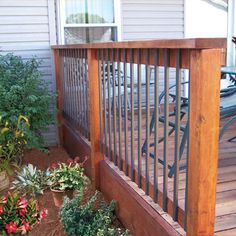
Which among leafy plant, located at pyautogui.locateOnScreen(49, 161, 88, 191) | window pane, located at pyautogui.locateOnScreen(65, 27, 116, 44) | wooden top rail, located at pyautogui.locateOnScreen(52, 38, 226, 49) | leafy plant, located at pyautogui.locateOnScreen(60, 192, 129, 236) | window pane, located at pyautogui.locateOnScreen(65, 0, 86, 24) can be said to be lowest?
leafy plant, located at pyautogui.locateOnScreen(60, 192, 129, 236)

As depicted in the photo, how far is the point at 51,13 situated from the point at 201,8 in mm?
2374

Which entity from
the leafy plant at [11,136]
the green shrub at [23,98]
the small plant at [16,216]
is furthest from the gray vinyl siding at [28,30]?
the small plant at [16,216]

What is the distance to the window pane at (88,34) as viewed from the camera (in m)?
5.05

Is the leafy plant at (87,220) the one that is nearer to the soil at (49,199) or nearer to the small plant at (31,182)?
the soil at (49,199)

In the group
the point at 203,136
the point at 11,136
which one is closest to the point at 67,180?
the point at 11,136

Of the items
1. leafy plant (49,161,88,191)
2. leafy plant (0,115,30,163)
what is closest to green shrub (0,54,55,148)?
leafy plant (0,115,30,163)

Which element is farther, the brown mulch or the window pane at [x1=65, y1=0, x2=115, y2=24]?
the window pane at [x1=65, y1=0, x2=115, y2=24]

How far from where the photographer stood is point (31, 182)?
3221 mm

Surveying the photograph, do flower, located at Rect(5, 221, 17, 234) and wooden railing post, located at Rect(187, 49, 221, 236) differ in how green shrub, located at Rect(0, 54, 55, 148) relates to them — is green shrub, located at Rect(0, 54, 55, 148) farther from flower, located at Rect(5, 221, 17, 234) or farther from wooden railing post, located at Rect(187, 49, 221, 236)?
wooden railing post, located at Rect(187, 49, 221, 236)

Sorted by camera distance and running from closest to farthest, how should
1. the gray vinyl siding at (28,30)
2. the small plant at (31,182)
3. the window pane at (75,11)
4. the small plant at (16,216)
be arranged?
the small plant at (16,216) < the small plant at (31,182) < the gray vinyl siding at (28,30) < the window pane at (75,11)

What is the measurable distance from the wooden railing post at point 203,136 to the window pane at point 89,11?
3818 mm

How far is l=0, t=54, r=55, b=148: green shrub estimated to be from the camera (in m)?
3.75

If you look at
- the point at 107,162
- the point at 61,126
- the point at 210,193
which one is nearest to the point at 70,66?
the point at 61,126

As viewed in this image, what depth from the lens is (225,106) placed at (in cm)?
263
